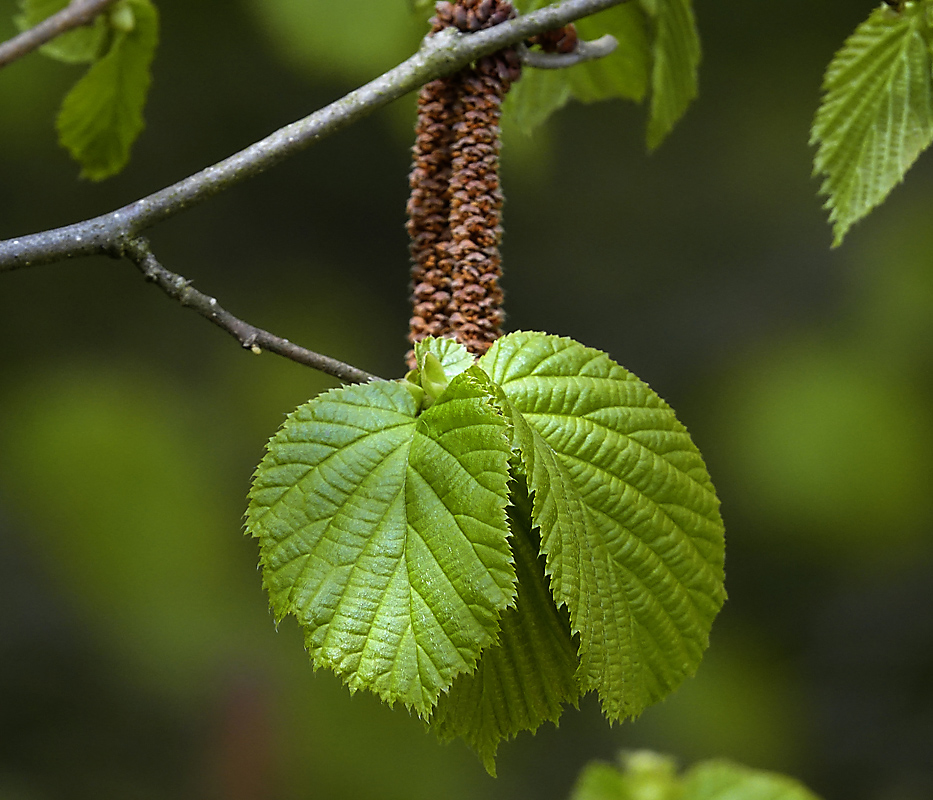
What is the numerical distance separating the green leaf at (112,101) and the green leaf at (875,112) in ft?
1.49

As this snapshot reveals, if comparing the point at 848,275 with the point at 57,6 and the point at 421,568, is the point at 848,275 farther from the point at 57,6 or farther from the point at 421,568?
the point at 421,568

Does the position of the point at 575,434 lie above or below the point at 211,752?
above

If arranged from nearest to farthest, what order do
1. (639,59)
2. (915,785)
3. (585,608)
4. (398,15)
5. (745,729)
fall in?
(585,608), (639,59), (398,15), (915,785), (745,729)

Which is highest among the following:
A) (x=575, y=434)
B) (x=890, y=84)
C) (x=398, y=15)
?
(x=398, y=15)

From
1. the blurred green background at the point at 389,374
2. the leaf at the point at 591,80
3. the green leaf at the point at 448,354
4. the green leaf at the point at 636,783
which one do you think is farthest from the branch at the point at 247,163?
the blurred green background at the point at 389,374

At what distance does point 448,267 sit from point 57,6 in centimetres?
51

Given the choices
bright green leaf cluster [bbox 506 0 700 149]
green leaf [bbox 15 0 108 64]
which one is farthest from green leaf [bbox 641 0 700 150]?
green leaf [bbox 15 0 108 64]

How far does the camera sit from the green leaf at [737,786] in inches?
24.9

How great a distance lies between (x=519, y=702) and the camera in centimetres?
40

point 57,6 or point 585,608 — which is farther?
point 57,6

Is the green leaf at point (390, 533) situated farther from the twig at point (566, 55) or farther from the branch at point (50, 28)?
the branch at point (50, 28)

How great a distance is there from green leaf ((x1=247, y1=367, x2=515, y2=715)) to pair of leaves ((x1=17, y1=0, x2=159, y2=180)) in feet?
1.32

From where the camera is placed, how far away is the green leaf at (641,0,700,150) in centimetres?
60

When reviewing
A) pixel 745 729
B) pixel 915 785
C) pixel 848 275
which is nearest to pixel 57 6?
pixel 848 275
